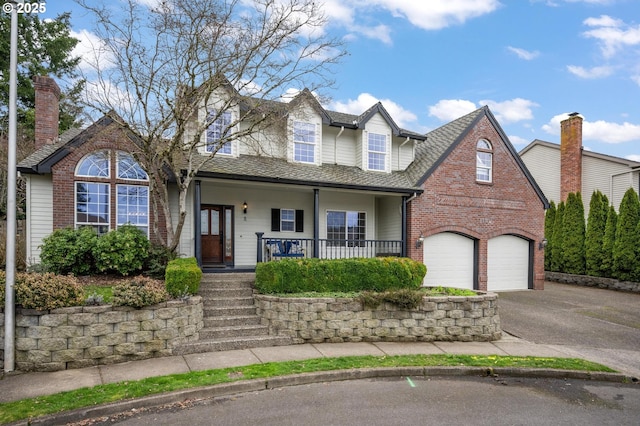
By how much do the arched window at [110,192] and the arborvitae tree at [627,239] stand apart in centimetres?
1850

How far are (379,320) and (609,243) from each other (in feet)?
46.6

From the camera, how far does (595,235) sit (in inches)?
666

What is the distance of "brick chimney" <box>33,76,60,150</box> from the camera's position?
10742 millimetres

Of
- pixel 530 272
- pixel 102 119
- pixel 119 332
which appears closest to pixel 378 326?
pixel 119 332

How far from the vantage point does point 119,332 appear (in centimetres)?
633

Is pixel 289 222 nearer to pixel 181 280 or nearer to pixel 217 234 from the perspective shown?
pixel 217 234

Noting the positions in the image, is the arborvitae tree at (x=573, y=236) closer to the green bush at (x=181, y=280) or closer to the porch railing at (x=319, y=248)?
the porch railing at (x=319, y=248)

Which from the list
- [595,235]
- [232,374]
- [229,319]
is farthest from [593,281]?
[232,374]

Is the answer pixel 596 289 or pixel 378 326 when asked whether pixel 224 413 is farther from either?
pixel 596 289

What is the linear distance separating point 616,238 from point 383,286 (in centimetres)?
1323

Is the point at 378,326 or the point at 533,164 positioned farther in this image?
the point at 533,164

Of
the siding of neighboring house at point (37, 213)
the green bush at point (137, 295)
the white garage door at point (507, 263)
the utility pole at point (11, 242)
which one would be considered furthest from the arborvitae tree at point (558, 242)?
the siding of neighboring house at point (37, 213)

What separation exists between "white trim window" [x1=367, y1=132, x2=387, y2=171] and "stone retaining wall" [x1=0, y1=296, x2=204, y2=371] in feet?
30.4

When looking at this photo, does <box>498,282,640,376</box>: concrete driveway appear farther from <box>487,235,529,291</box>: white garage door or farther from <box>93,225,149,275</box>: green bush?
<box>93,225,149,275</box>: green bush
